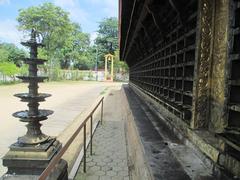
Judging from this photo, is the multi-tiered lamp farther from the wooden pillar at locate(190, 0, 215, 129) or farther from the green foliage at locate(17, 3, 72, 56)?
the green foliage at locate(17, 3, 72, 56)

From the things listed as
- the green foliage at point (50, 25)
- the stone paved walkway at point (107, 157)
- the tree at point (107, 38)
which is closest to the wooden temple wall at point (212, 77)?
the stone paved walkway at point (107, 157)

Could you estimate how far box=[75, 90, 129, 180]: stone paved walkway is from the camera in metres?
3.84

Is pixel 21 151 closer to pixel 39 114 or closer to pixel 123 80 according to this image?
pixel 39 114

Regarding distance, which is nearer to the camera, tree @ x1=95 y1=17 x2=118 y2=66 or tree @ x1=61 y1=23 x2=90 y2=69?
tree @ x1=61 y1=23 x2=90 y2=69

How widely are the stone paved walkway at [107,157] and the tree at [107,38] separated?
49.7 meters

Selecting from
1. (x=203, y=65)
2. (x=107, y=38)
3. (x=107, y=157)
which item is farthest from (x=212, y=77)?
(x=107, y=38)

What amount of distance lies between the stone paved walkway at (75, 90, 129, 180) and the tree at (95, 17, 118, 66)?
49.7 m

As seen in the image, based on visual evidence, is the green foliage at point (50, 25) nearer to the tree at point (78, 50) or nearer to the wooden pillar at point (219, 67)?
the tree at point (78, 50)

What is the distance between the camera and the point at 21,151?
292 centimetres

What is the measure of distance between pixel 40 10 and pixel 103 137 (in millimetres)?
36816

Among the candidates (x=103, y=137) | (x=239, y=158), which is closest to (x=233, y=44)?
(x=239, y=158)

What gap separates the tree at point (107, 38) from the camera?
185 ft

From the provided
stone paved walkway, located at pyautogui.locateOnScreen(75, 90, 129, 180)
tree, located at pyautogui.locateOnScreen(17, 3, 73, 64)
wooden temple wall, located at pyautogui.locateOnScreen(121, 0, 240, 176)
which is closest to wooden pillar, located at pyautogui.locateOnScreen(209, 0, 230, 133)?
wooden temple wall, located at pyautogui.locateOnScreen(121, 0, 240, 176)

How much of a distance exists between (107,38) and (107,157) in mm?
54283
